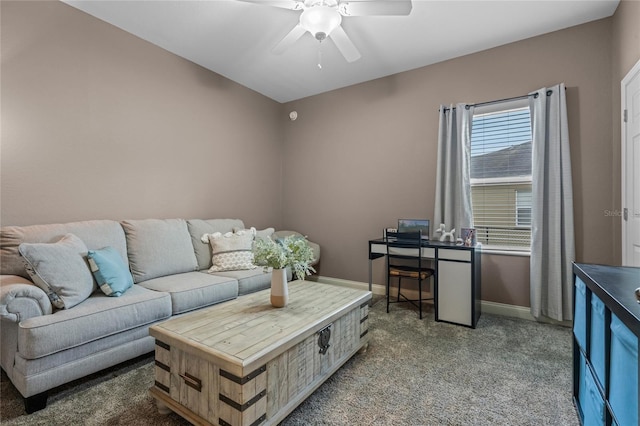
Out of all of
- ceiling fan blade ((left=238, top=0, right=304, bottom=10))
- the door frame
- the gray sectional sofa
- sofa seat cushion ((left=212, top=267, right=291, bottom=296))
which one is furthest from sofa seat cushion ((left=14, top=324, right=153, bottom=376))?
the door frame

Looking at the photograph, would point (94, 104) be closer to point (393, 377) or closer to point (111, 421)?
point (111, 421)

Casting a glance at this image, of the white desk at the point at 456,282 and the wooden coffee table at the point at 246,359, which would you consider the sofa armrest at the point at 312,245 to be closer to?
the white desk at the point at 456,282

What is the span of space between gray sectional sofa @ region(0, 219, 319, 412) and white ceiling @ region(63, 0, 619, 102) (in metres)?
1.83

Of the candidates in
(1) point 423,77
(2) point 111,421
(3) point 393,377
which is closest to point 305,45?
(1) point 423,77

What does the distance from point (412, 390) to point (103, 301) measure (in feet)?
6.69

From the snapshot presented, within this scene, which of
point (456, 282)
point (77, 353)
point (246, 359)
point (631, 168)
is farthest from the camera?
point (456, 282)

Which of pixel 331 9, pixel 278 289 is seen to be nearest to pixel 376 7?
pixel 331 9

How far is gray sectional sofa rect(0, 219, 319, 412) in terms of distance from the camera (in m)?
1.60

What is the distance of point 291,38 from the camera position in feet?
7.95

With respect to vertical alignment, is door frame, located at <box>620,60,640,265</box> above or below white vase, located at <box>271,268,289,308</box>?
above

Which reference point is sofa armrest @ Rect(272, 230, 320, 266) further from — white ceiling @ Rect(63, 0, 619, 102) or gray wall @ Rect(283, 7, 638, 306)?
white ceiling @ Rect(63, 0, 619, 102)

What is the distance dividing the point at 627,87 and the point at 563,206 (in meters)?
1.03

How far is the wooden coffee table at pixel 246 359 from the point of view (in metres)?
1.31

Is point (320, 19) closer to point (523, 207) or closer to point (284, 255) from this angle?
point (284, 255)
